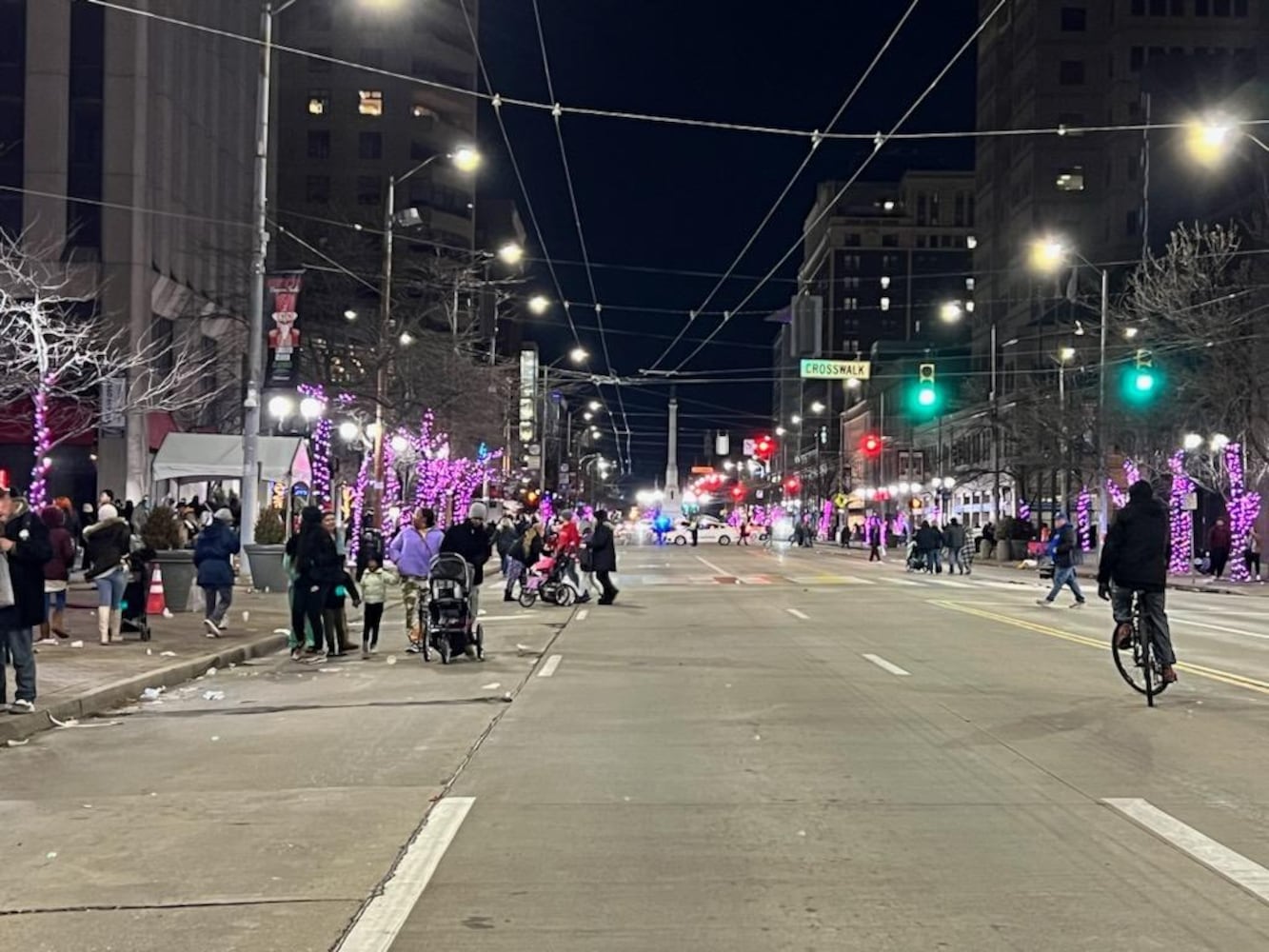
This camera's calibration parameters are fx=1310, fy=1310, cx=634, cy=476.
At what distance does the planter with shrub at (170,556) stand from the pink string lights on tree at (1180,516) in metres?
27.8

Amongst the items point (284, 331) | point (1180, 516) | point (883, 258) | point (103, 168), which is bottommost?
point (1180, 516)

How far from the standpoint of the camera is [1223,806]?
24.7 ft

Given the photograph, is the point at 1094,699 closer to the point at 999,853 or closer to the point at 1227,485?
the point at 999,853

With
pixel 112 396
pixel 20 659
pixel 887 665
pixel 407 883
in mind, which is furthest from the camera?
pixel 112 396

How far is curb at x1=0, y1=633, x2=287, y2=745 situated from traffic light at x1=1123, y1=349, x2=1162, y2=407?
23005 mm

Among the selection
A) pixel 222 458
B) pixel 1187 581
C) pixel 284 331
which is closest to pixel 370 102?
pixel 222 458

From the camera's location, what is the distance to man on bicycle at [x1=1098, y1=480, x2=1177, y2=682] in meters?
11.6

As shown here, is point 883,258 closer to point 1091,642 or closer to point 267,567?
point 267,567

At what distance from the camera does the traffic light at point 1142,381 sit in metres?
31.9

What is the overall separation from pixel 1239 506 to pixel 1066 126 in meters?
55.3

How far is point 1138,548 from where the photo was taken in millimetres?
11688

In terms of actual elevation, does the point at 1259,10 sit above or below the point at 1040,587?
above

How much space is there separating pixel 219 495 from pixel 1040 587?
21146mm

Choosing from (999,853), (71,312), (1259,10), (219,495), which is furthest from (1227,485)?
(1259,10)
